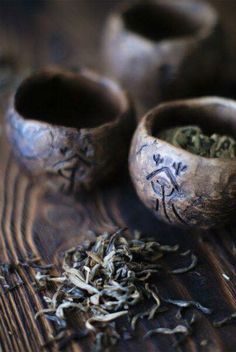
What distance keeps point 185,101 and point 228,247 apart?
1.05 ft

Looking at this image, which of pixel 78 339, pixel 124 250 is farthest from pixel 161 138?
pixel 78 339

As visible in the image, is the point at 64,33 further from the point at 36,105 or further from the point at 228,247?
the point at 228,247

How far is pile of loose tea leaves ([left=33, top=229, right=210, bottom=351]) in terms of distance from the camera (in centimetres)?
107

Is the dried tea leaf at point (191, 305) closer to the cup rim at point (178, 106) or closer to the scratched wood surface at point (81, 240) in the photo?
the scratched wood surface at point (81, 240)

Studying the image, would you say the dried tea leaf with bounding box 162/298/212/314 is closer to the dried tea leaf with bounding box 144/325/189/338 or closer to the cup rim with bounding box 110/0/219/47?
the dried tea leaf with bounding box 144/325/189/338

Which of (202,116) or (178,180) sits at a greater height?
(202,116)

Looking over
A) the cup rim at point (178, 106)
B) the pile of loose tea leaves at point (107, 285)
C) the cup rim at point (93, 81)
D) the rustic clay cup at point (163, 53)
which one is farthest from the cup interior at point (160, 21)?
the pile of loose tea leaves at point (107, 285)

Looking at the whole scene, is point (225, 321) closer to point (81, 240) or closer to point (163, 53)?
point (81, 240)

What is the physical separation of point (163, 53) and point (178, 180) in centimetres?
46

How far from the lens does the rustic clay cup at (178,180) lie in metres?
1.10

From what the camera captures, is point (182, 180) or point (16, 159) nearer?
point (182, 180)

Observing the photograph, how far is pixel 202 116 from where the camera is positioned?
1.30m

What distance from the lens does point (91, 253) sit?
1.17 meters

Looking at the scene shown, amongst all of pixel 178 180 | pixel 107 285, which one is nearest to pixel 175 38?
pixel 178 180
